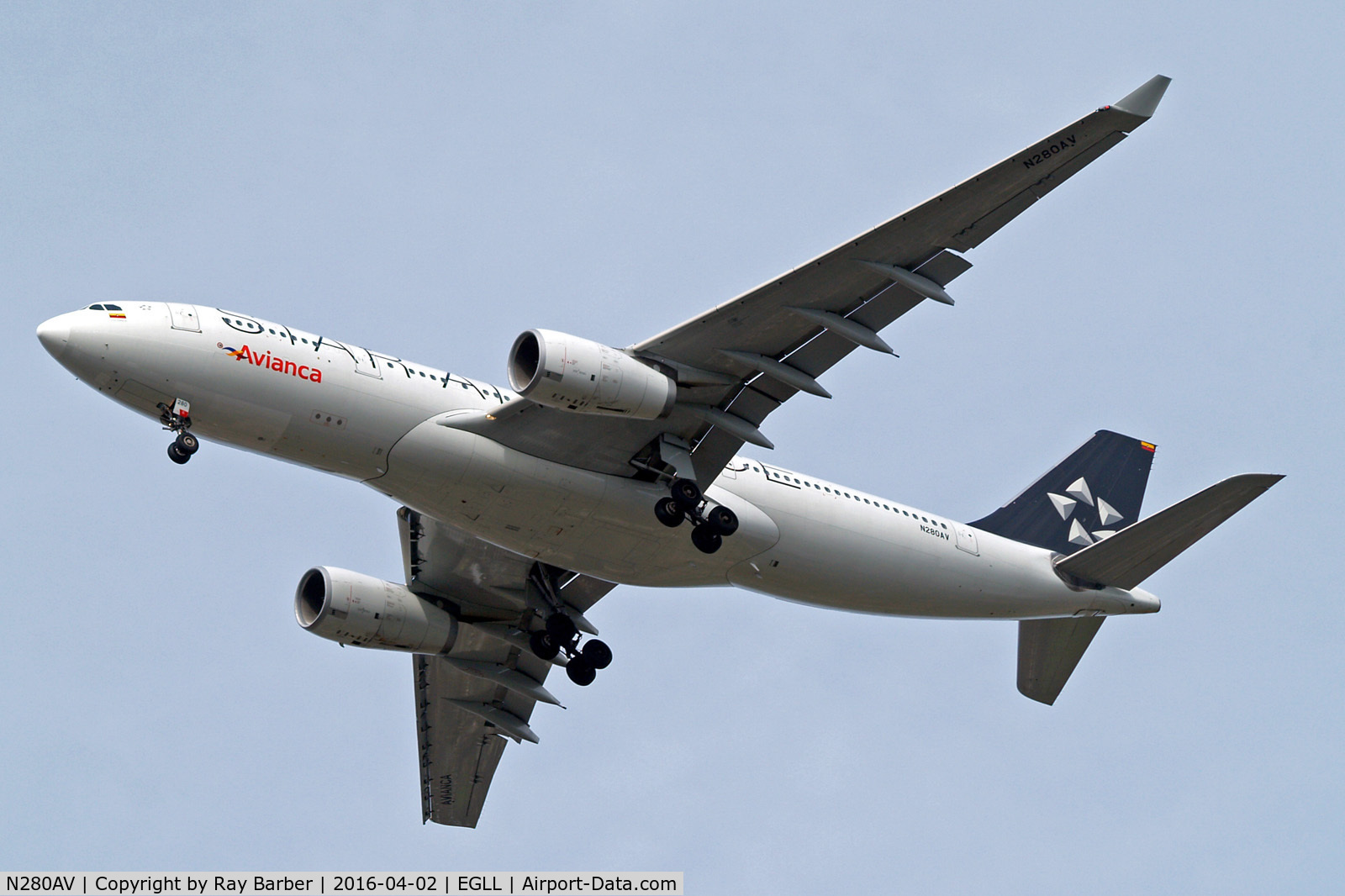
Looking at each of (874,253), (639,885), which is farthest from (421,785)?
(874,253)

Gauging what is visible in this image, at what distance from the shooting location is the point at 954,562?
33.1 metres

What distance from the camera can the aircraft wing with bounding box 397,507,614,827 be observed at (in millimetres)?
34406

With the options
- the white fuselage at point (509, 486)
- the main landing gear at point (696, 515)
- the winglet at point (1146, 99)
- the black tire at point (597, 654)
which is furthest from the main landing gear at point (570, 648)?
the winglet at point (1146, 99)

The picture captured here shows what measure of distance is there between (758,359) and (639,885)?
35.4 ft

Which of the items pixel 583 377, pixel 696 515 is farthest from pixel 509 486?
pixel 696 515

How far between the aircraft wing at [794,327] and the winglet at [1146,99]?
0.59m

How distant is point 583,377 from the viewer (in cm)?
2648

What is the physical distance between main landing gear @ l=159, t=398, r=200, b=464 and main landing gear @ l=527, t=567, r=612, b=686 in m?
10.5

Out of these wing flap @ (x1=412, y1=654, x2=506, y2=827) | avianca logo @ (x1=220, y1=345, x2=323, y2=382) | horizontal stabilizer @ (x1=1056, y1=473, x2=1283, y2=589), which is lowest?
wing flap @ (x1=412, y1=654, x2=506, y2=827)

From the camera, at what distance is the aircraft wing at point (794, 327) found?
2602 centimetres

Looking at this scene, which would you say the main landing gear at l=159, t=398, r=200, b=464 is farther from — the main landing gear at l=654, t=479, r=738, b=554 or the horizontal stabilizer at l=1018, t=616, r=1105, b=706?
the horizontal stabilizer at l=1018, t=616, r=1105, b=706

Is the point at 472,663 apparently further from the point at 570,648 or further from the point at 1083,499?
the point at 1083,499

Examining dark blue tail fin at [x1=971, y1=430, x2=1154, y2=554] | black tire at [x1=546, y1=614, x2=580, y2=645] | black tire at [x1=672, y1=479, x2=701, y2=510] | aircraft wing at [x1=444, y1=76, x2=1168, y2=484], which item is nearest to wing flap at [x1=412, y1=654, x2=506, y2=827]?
black tire at [x1=546, y1=614, x2=580, y2=645]

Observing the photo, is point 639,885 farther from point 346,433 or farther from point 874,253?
point 874,253
